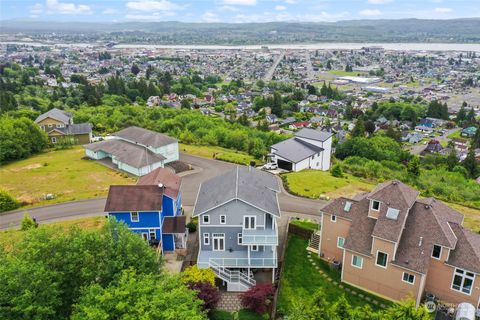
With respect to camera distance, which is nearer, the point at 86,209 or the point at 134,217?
Answer: the point at 134,217

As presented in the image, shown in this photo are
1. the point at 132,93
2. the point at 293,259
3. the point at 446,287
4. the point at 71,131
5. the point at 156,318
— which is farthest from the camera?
the point at 132,93

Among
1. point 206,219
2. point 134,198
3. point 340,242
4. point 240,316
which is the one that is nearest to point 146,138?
point 134,198

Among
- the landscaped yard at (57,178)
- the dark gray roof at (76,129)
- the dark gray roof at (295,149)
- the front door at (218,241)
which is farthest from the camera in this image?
the dark gray roof at (76,129)

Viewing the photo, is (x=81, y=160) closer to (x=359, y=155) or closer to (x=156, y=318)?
(x=156, y=318)

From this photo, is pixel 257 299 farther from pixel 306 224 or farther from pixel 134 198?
pixel 134 198

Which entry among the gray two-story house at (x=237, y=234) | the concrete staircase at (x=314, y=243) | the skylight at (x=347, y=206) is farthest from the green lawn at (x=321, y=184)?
the gray two-story house at (x=237, y=234)

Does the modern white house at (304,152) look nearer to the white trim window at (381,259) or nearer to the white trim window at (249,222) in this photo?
the white trim window at (249,222)

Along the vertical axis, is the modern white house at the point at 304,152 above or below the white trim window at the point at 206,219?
below

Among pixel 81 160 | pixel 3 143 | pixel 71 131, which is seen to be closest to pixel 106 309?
pixel 81 160
